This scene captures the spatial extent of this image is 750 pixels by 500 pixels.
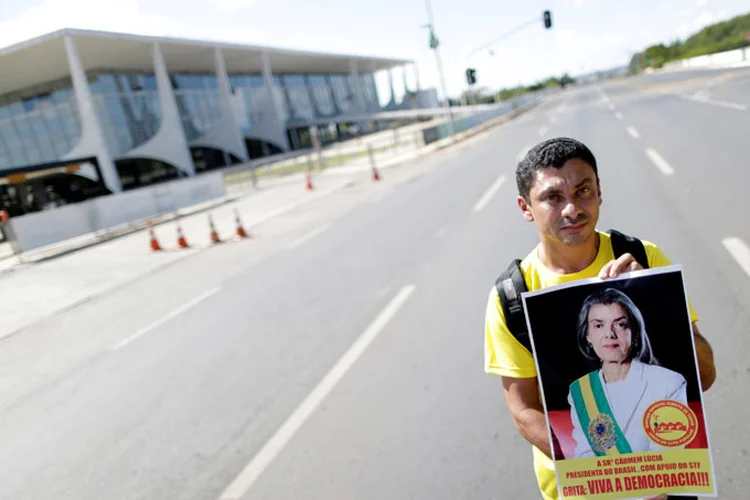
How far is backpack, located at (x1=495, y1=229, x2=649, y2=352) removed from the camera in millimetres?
1806

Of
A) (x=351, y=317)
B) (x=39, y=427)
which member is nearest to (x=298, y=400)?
(x=351, y=317)

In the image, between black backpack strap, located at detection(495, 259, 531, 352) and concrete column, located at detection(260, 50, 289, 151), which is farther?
concrete column, located at detection(260, 50, 289, 151)

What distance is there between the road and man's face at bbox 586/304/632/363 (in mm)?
1819

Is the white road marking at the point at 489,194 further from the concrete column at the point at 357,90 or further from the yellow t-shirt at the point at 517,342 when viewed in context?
the concrete column at the point at 357,90

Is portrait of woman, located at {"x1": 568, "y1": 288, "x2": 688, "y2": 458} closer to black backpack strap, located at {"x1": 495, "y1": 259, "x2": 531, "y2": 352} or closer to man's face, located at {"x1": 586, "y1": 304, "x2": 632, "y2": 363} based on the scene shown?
man's face, located at {"x1": 586, "y1": 304, "x2": 632, "y2": 363}

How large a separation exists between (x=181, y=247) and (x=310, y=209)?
493 centimetres

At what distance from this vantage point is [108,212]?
19.5m

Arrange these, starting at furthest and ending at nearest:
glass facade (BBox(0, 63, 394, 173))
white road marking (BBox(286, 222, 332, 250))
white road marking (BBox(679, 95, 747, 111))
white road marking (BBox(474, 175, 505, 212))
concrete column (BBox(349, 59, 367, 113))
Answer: concrete column (BBox(349, 59, 367, 113))
glass facade (BBox(0, 63, 394, 173))
white road marking (BBox(679, 95, 747, 111))
white road marking (BBox(474, 175, 505, 212))
white road marking (BBox(286, 222, 332, 250))

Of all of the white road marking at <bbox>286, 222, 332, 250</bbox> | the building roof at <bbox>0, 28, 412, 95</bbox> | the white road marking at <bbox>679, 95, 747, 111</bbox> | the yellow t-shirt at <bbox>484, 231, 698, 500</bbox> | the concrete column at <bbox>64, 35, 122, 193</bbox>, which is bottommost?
the white road marking at <bbox>286, 222, 332, 250</bbox>

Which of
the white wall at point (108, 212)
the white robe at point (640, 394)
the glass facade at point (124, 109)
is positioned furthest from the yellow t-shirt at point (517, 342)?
the glass facade at point (124, 109)

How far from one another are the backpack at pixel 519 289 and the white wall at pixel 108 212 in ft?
59.7

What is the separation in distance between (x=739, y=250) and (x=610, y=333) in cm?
593

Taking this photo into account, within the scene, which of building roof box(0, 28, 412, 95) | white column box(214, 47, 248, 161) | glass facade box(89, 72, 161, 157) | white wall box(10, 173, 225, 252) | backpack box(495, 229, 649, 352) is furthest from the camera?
white column box(214, 47, 248, 161)

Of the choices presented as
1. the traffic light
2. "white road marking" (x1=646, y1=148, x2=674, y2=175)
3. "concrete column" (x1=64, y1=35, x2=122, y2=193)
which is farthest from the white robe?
"concrete column" (x1=64, y1=35, x2=122, y2=193)
